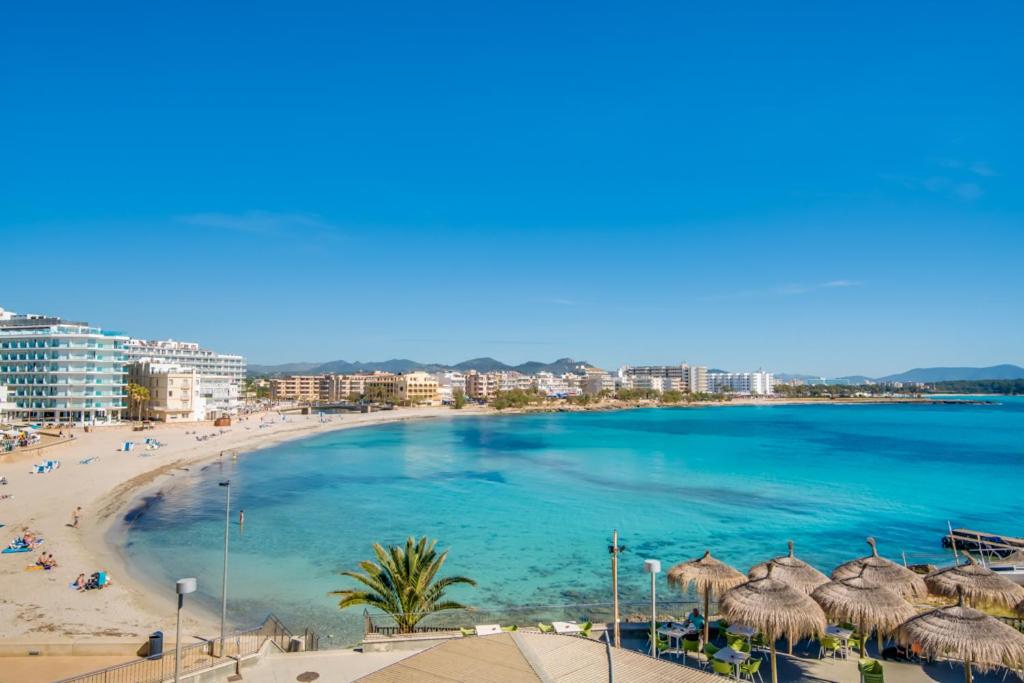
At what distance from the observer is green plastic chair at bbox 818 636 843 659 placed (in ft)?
44.2

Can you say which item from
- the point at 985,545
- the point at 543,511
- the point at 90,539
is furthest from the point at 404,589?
the point at 985,545

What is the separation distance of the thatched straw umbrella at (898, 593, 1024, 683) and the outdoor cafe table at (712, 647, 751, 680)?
2.98m

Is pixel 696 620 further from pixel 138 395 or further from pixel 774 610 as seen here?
pixel 138 395

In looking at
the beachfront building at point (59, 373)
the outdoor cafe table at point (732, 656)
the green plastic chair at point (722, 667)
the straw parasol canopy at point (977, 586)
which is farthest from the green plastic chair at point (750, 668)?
the beachfront building at point (59, 373)

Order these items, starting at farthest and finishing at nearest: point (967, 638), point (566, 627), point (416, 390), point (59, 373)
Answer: point (416, 390) < point (59, 373) < point (566, 627) < point (967, 638)

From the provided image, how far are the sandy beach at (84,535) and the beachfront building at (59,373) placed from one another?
10.3 metres

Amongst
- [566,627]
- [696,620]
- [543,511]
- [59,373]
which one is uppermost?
[59,373]

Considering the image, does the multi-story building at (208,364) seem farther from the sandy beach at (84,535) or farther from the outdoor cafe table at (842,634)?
the outdoor cafe table at (842,634)

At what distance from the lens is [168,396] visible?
86562 millimetres

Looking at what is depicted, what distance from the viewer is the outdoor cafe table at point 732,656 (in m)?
12.3

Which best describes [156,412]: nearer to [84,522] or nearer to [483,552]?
[84,522]

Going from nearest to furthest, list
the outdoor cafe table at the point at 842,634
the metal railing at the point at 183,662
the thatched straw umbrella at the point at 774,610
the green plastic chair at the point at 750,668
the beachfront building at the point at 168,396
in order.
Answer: the metal railing at the point at 183,662
the thatched straw umbrella at the point at 774,610
the green plastic chair at the point at 750,668
the outdoor cafe table at the point at 842,634
the beachfront building at the point at 168,396

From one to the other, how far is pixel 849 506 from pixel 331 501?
114 feet

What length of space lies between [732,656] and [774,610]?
1.37 meters
